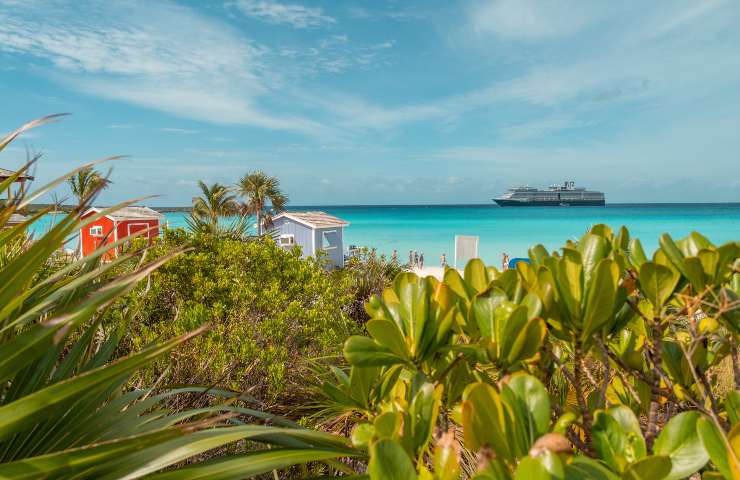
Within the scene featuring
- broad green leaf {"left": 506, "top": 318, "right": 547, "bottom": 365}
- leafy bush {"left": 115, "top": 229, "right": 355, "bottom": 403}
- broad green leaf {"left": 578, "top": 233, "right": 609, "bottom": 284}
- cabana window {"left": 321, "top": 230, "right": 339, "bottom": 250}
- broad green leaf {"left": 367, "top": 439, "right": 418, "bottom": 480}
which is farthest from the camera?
cabana window {"left": 321, "top": 230, "right": 339, "bottom": 250}

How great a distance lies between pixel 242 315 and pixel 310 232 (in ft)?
61.6

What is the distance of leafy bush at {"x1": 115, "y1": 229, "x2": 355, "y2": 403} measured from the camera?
373 centimetres

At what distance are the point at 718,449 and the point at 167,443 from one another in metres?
1.10

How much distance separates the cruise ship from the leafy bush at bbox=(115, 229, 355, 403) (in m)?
129

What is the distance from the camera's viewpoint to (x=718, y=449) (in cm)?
69

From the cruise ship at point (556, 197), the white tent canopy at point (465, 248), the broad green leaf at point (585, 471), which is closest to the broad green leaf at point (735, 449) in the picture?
the broad green leaf at point (585, 471)

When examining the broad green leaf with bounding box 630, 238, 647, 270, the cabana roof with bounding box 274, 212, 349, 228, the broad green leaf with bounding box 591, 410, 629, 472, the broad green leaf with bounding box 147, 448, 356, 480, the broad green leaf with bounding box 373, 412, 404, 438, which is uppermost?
the broad green leaf with bounding box 630, 238, 647, 270

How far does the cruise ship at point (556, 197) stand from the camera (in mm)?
124000

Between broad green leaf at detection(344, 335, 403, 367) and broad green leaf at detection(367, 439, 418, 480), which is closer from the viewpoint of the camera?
broad green leaf at detection(367, 439, 418, 480)

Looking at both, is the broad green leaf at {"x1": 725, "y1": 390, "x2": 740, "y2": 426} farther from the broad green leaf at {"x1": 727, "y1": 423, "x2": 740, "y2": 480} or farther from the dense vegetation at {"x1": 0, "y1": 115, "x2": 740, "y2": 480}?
the broad green leaf at {"x1": 727, "y1": 423, "x2": 740, "y2": 480}

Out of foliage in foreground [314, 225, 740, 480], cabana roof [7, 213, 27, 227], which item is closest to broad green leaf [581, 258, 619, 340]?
foliage in foreground [314, 225, 740, 480]

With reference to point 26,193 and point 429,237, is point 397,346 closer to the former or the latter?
point 26,193

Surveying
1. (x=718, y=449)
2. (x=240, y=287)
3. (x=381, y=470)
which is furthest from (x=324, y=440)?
(x=240, y=287)

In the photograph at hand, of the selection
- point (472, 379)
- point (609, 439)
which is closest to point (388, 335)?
point (472, 379)
